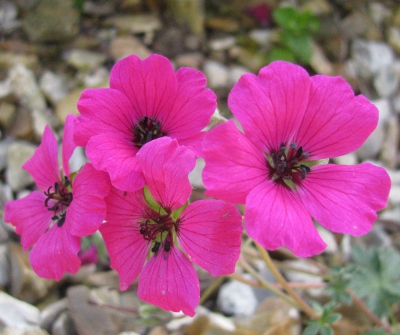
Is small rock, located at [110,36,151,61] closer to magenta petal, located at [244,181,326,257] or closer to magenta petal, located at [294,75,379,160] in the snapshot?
magenta petal, located at [294,75,379,160]

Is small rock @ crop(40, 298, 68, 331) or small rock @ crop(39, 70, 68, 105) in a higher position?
small rock @ crop(39, 70, 68, 105)

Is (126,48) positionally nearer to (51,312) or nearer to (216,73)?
(216,73)

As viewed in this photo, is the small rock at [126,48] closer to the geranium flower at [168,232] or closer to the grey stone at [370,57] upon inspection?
the grey stone at [370,57]

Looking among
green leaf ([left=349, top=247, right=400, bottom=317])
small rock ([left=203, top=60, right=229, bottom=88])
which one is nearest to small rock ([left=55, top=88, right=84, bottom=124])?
small rock ([left=203, top=60, right=229, bottom=88])

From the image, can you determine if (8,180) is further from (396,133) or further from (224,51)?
(396,133)

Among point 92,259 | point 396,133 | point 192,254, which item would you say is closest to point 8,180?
point 92,259

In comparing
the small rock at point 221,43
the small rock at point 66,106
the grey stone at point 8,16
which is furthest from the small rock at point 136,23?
the small rock at point 66,106

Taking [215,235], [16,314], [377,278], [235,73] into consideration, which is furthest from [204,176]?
[235,73]
